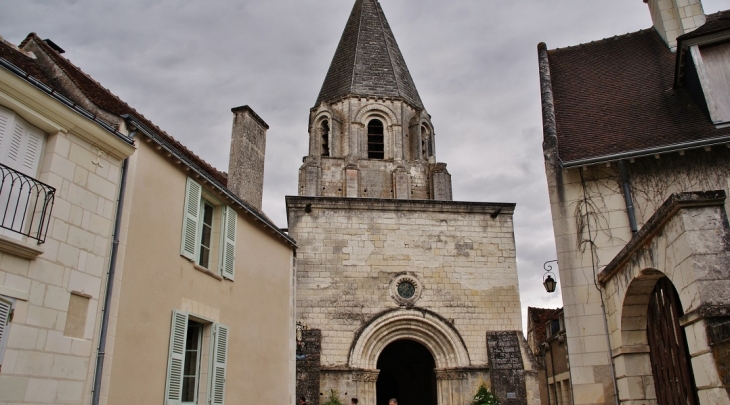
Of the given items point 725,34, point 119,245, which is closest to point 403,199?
point 725,34

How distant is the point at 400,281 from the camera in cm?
1648

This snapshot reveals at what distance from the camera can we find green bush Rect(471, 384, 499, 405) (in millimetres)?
14810

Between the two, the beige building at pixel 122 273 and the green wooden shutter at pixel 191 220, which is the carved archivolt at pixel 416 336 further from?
A: the green wooden shutter at pixel 191 220

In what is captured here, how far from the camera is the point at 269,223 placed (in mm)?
10844

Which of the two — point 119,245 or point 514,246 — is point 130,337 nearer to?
point 119,245

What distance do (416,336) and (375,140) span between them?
7.43 m

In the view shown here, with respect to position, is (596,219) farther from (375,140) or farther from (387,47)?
(387,47)

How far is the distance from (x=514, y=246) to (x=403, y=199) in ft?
11.4

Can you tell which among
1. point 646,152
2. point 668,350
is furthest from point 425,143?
point 668,350

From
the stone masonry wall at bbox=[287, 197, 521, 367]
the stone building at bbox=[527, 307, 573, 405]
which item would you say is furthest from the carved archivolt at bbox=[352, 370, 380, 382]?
the stone building at bbox=[527, 307, 573, 405]

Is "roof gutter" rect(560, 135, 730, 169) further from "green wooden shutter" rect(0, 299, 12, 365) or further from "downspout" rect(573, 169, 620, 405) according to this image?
"green wooden shutter" rect(0, 299, 12, 365)

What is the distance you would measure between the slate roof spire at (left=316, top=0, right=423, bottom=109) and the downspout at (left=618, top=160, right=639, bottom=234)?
43.1 ft

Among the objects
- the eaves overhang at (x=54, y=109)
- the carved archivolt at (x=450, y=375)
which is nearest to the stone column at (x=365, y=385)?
the carved archivolt at (x=450, y=375)

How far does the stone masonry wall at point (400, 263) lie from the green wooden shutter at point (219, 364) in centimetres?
678
